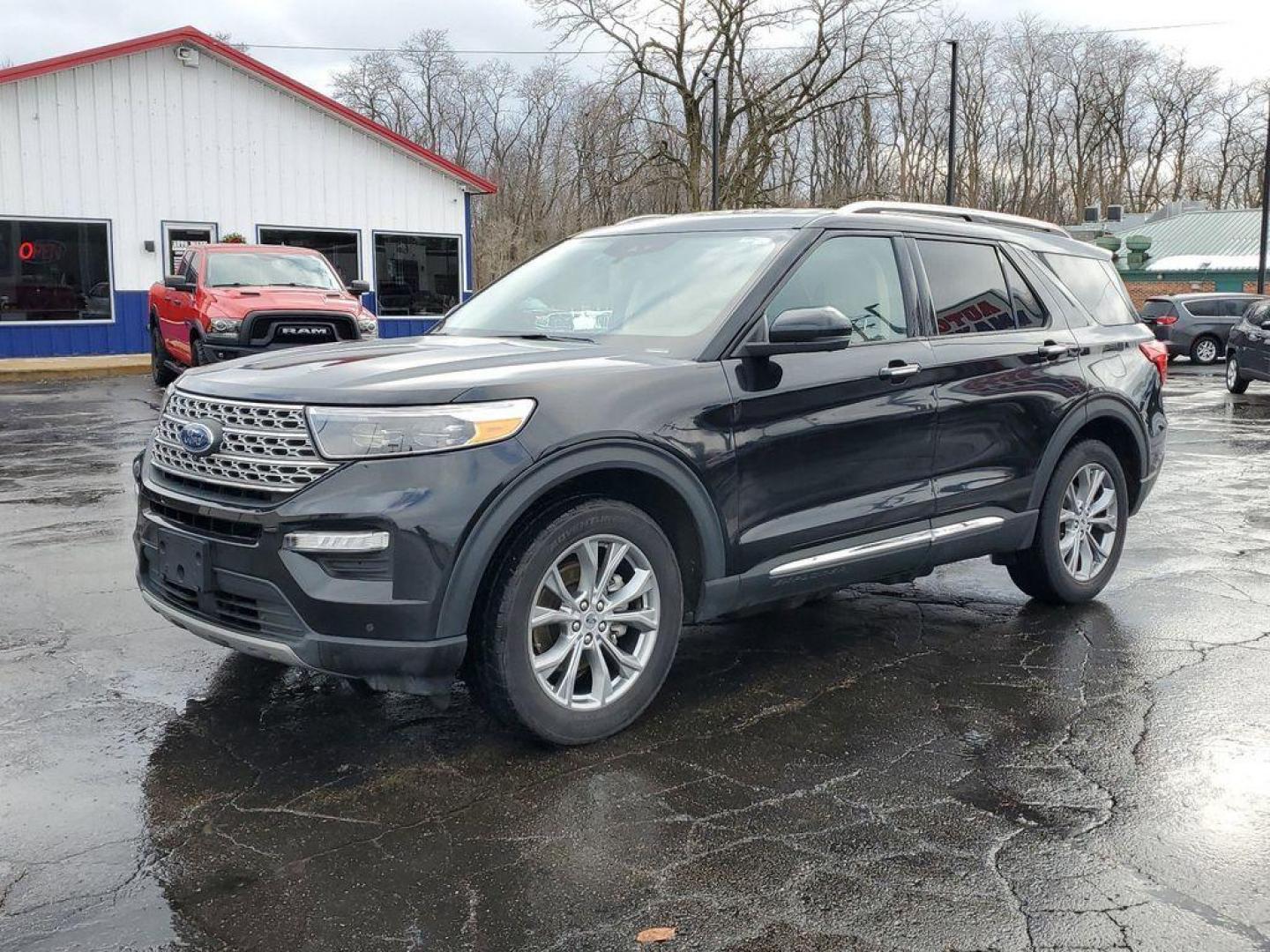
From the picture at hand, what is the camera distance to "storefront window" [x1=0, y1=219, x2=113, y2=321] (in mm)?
21250

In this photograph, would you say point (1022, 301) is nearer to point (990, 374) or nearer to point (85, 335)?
point (990, 374)

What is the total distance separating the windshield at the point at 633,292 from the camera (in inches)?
179

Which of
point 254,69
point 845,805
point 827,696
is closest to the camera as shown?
point 845,805

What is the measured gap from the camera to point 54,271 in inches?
860

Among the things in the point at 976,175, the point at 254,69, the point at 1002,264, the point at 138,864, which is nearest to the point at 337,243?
the point at 254,69

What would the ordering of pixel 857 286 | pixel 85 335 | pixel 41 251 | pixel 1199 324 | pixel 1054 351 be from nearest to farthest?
pixel 857 286 → pixel 1054 351 → pixel 41 251 → pixel 85 335 → pixel 1199 324

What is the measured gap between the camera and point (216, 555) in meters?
3.81

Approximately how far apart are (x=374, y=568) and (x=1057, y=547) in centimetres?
351

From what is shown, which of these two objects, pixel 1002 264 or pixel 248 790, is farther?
pixel 1002 264

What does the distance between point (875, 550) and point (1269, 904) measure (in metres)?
2.02

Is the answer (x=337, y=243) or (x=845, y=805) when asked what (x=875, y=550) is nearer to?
(x=845, y=805)

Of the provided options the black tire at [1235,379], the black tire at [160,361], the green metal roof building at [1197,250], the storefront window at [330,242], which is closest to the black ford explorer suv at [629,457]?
the black tire at [160,361]

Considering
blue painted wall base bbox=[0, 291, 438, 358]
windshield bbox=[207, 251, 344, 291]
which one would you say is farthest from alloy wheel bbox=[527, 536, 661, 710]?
blue painted wall base bbox=[0, 291, 438, 358]

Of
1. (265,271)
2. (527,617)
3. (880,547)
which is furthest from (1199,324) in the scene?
(527,617)
